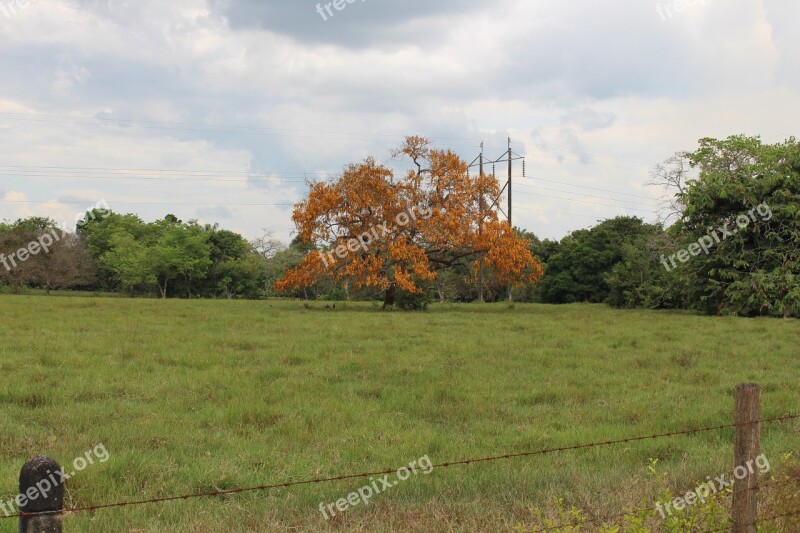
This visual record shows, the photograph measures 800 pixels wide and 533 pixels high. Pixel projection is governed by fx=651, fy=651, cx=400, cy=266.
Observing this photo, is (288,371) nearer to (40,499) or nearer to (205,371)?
(205,371)

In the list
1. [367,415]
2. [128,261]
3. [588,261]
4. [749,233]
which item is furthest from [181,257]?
[367,415]

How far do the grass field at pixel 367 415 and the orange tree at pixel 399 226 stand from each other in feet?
38.3

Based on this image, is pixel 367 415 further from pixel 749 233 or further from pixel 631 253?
pixel 631 253

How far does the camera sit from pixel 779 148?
3256cm

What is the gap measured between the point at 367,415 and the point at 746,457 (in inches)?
228

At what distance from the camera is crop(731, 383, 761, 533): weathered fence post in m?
4.49

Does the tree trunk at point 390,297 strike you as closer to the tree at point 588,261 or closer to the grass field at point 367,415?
the grass field at point 367,415

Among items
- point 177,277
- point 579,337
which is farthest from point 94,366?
point 177,277

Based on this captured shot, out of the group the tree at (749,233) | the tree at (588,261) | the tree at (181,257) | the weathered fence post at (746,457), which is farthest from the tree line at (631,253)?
the tree at (181,257)

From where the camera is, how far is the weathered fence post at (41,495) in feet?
10.1

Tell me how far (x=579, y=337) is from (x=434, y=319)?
7193 millimetres

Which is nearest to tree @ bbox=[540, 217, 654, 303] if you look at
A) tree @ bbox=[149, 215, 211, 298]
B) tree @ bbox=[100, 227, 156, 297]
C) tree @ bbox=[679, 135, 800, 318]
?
tree @ bbox=[679, 135, 800, 318]

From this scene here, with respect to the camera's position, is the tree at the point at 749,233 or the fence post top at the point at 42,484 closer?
the fence post top at the point at 42,484

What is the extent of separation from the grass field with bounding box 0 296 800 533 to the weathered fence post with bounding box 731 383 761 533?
1.23m
